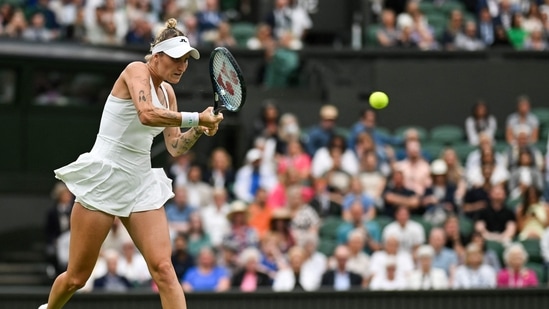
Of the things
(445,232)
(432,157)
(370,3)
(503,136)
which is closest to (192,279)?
(445,232)

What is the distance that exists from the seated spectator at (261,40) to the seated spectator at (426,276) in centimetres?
456

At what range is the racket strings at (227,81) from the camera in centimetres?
748

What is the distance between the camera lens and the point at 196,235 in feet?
43.8

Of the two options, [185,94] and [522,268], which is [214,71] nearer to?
[522,268]

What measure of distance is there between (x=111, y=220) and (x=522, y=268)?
237 inches

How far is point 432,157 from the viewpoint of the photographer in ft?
48.7

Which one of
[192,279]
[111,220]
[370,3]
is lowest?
[192,279]

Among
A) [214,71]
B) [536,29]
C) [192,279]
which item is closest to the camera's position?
[214,71]

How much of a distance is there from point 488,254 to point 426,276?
0.79 m

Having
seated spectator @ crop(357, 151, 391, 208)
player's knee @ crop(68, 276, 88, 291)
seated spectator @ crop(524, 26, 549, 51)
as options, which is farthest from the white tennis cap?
seated spectator @ crop(524, 26, 549, 51)

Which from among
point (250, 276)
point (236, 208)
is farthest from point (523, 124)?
point (250, 276)

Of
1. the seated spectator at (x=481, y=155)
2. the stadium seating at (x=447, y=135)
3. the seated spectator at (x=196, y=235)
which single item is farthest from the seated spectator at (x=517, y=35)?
the seated spectator at (x=196, y=235)

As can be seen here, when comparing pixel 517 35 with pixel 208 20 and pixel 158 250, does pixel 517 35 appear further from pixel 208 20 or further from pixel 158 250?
pixel 158 250

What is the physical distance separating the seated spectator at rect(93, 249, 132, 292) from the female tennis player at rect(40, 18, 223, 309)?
470 cm
